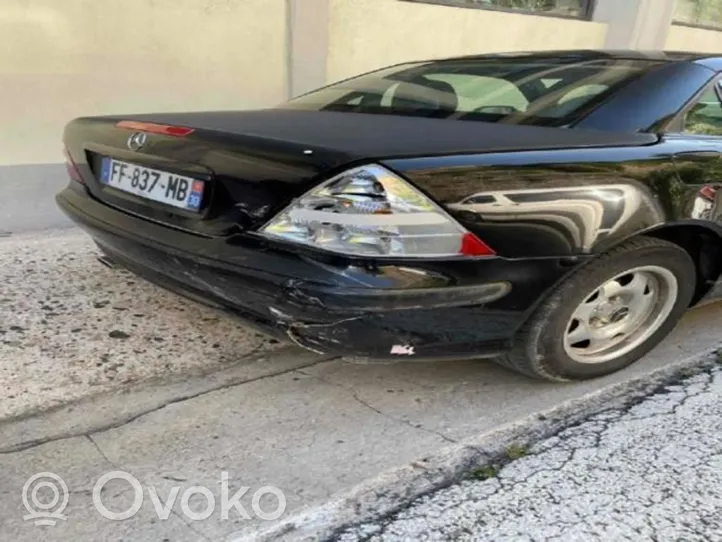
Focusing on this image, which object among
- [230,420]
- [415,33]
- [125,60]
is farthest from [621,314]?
[415,33]

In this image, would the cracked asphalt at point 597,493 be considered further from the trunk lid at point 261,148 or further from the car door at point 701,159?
the trunk lid at point 261,148

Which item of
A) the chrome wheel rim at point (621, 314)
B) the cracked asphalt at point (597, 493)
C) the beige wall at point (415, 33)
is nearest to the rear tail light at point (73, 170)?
A: the cracked asphalt at point (597, 493)

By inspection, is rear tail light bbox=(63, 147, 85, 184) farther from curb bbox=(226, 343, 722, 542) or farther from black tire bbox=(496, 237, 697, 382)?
black tire bbox=(496, 237, 697, 382)

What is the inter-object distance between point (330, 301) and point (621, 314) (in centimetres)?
137

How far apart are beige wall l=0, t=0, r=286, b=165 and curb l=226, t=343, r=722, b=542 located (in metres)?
3.28

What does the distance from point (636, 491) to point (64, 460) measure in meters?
1.75

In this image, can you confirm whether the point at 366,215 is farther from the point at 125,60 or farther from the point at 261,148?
the point at 125,60

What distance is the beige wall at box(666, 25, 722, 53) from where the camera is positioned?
814cm

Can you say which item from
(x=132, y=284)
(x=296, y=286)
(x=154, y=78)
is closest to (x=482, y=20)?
(x=154, y=78)

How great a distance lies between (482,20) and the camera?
6.14 meters

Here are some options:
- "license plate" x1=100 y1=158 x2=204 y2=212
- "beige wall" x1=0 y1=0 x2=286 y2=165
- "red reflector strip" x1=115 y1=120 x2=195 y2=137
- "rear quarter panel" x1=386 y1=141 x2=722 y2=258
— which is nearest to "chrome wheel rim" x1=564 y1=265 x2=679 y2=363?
"rear quarter panel" x1=386 y1=141 x2=722 y2=258

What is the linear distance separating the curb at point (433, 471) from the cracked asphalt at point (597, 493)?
45 millimetres

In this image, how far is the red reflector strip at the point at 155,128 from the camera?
2.24 metres

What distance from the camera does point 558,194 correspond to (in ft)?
6.87
